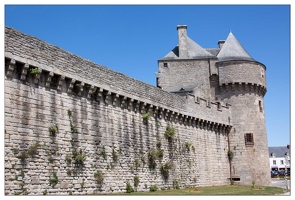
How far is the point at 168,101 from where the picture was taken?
23906 millimetres

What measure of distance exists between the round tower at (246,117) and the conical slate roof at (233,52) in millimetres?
331

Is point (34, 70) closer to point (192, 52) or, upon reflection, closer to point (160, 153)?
point (160, 153)

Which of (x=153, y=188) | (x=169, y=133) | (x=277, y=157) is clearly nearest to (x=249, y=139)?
(x=169, y=133)

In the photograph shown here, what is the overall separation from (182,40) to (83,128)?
1885 cm

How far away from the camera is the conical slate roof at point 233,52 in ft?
104

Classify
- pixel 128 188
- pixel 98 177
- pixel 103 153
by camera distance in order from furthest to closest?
pixel 128 188
pixel 103 153
pixel 98 177

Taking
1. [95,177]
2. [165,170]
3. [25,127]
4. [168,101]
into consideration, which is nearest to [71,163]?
[95,177]

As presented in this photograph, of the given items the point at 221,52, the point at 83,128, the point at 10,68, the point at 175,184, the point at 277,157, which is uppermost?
the point at 221,52

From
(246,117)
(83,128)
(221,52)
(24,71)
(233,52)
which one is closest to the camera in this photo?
(24,71)

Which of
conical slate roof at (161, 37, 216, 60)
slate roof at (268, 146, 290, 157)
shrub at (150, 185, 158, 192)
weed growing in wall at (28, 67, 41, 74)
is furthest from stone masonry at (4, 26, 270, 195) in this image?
slate roof at (268, 146, 290, 157)

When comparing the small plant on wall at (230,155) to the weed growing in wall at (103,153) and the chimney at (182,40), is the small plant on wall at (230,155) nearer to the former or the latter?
the chimney at (182,40)

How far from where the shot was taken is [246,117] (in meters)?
30.3

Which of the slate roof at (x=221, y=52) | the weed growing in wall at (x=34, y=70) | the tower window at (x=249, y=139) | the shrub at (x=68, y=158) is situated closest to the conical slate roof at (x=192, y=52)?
the slate roof at (x=221, y=52)

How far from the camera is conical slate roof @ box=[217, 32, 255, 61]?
104ft
